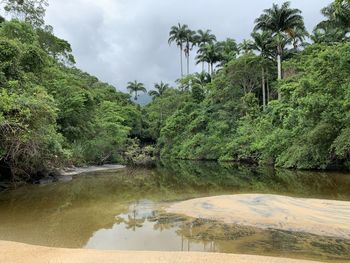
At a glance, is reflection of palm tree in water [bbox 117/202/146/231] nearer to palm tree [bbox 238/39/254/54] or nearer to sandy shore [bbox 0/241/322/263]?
sandy shore [bbox 0/241/322/263]

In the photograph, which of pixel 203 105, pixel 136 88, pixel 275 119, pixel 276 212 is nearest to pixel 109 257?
pixel 276 212

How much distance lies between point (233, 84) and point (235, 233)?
44.7 m

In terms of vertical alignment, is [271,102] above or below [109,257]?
above

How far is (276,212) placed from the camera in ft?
43.1

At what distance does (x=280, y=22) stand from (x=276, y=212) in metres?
36.6

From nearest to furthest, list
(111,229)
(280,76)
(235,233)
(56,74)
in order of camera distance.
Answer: (235,233)
(111,229)
(56,74)
(280,76)

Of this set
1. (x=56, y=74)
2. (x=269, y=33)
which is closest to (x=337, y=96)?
(x=269, y=33)

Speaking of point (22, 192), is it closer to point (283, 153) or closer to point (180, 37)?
point (283, 153)

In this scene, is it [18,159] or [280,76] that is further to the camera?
[280,76]

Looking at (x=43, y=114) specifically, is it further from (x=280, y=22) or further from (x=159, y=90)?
(x=159, y=90)

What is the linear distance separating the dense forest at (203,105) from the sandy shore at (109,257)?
28.1 feet

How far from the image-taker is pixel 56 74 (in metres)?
34.3

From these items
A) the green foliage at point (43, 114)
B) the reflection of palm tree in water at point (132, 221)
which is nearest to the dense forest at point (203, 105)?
the green foliage at point (43, 114)

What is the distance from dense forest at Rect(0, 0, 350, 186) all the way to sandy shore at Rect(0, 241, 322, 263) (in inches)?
337
